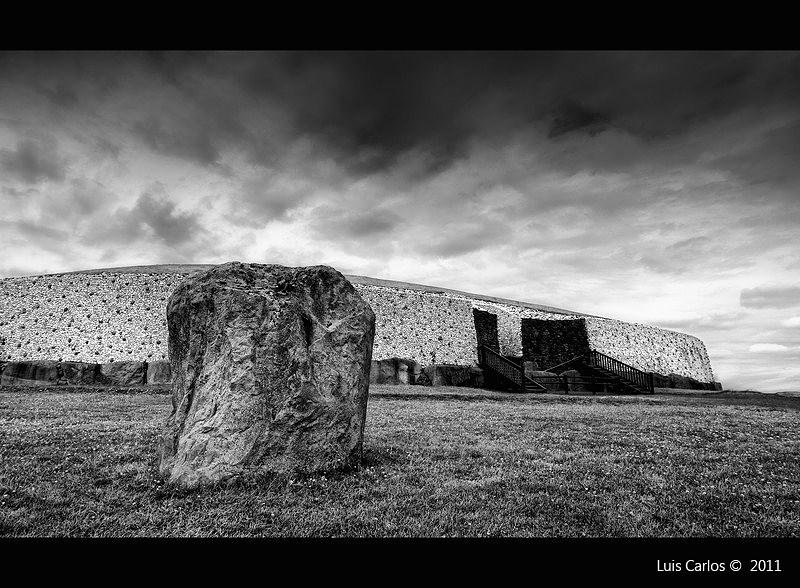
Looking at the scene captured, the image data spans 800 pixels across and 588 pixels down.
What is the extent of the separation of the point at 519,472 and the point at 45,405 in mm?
15761

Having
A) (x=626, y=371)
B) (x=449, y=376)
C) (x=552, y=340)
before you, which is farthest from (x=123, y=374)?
(x=552, y=340)

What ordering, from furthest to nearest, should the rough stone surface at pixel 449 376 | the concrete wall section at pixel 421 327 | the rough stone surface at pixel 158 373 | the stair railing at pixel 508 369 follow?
the concrete wall section at pixel 421 327, the rough stone surface at pixel 449 376, the stair railing at pixel 508 369, the rough stone surface at pixel 158 373

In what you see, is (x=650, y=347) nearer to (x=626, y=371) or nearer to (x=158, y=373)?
(x=626, y=371)

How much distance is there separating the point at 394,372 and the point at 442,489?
22.2m

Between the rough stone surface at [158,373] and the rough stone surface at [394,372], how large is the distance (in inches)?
459

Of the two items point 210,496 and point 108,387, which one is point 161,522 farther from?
point 108,387

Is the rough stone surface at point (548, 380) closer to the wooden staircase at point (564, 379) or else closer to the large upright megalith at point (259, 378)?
the wooden staircase at point (564, 379)

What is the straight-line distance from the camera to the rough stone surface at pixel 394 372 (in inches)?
1072

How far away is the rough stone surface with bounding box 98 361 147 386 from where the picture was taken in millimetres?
22828

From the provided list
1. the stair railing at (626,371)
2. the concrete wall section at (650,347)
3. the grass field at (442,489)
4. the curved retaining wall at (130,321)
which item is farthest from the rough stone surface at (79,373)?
the concrete wall section at (650,347)

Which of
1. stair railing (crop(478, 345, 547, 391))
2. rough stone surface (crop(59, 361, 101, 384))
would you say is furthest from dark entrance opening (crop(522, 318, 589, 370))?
rough stone surface (crop(59, 361, 101, 384))

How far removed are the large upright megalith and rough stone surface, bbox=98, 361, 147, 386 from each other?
20.1 m

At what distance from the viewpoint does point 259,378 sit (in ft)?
19.3

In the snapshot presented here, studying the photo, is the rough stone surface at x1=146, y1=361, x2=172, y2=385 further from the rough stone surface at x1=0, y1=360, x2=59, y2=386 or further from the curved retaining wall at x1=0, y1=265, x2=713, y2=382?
the curved retaining wall at x1=0, y1=265, x2=713, y2=382
